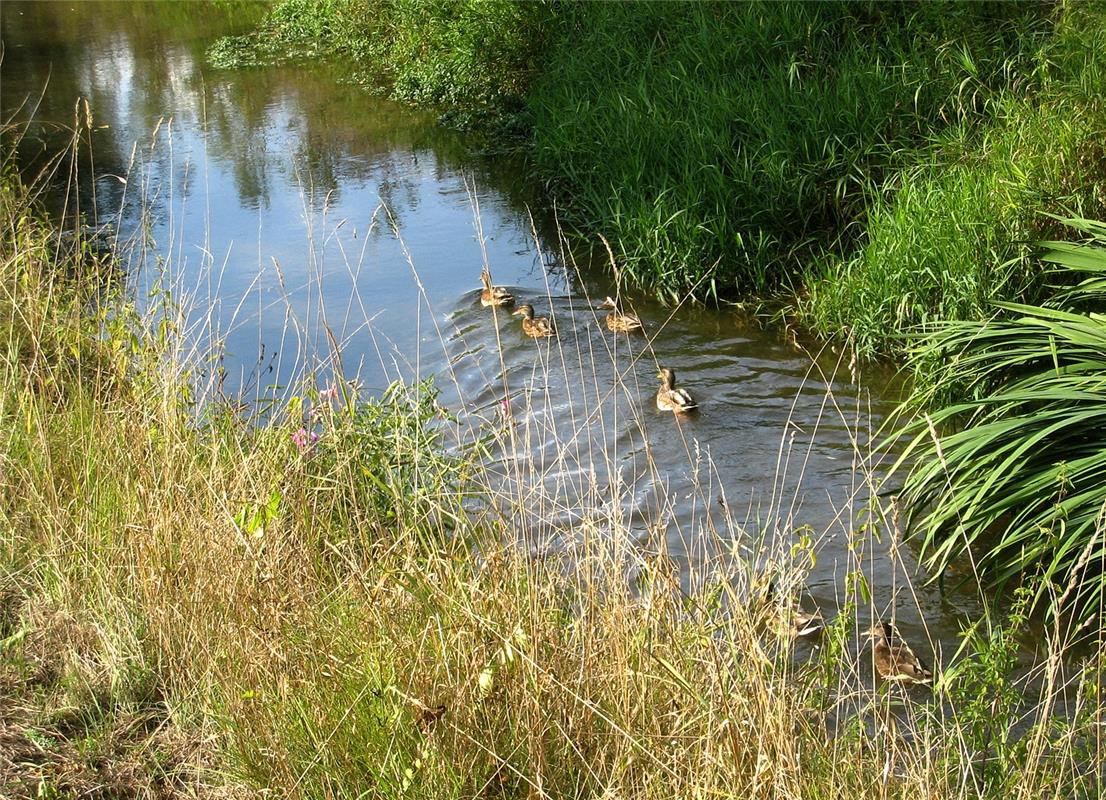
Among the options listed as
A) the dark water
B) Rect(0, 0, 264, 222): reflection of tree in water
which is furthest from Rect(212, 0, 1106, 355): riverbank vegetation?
Rect(0, 0, 264, 222): reflection of tree in water

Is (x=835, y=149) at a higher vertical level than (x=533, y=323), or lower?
higher

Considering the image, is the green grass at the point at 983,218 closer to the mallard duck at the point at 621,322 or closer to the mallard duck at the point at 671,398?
the mallard duck at the point at 671,398

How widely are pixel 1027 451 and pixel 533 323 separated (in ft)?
12.7

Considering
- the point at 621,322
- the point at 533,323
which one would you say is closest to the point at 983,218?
the point at 621,322

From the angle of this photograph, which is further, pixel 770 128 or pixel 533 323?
pixel 770 128

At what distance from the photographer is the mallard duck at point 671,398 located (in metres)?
7.25

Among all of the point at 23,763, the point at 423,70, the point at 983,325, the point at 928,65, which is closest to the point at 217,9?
the point at 423,70

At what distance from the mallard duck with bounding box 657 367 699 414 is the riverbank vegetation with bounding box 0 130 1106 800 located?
2.91 m

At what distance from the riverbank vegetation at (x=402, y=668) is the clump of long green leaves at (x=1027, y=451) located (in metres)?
0.81

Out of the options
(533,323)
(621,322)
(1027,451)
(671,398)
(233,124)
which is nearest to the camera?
(1027,451)

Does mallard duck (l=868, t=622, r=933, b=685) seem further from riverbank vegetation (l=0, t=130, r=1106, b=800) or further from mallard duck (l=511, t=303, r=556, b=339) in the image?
mallard duck (l=511, t=303, r=556, b=339)

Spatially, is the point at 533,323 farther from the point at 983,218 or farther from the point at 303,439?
the point at 303,439

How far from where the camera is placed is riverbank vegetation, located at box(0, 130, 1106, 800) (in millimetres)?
2918

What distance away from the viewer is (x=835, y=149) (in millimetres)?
9023
